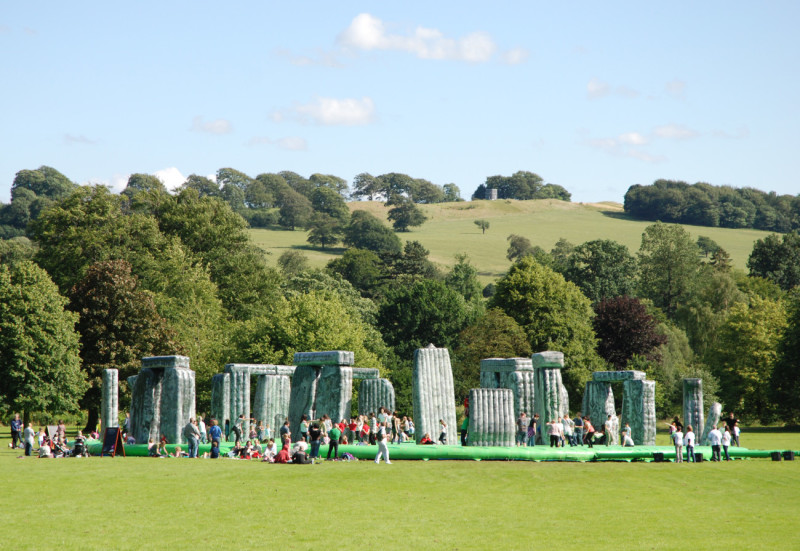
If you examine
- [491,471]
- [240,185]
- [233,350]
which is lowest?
[491,471]

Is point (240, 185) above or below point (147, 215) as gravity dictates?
above

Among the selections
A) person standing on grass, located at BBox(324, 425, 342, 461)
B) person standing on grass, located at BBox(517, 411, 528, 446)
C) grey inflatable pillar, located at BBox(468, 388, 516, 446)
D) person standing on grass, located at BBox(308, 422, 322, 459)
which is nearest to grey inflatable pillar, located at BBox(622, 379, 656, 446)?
person standing on grass, located at BBox(517, 411, 528, 446)

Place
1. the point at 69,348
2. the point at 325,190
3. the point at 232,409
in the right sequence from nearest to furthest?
the point at 232,409
the point at 69,348
the point at 325,190

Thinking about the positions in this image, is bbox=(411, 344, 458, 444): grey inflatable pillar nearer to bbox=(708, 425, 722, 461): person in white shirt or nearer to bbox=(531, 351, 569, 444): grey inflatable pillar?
bbox=(531, 351, 569, 444): grey inflatable pillar

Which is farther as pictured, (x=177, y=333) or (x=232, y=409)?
(x=177, y=333)

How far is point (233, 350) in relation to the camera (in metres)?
52.9

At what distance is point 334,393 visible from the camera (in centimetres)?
3400

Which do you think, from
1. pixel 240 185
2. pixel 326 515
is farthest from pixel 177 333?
pixel 240 185

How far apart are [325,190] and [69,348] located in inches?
4365

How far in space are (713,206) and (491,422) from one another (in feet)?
397

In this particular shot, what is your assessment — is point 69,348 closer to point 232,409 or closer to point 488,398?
point 232,409

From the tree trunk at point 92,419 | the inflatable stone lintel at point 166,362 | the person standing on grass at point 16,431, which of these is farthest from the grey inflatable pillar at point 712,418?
the tree trunk at point 92,419

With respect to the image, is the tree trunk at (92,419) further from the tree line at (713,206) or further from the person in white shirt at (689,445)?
the tree line at (713,206)

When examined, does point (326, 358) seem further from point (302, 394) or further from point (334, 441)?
point (334, 441)
